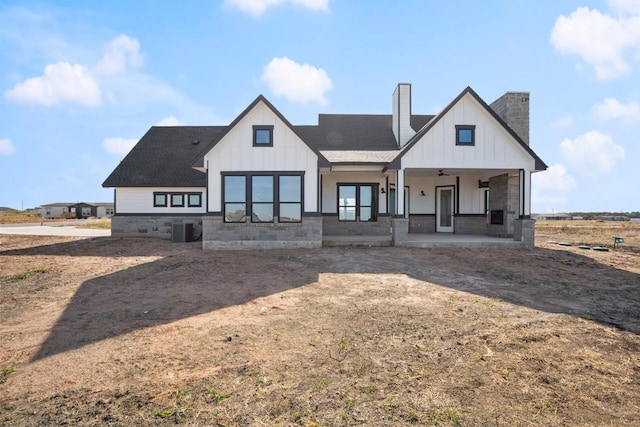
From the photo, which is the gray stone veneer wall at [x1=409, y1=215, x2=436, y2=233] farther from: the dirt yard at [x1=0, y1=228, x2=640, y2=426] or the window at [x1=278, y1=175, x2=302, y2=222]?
the dirt yard at [x1=0, y1=228, x2=640, y2=426]

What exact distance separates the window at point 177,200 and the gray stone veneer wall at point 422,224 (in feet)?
45.8

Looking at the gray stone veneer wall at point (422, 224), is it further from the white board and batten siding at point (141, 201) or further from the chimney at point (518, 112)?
the white board and batten siding at point (141, 201)

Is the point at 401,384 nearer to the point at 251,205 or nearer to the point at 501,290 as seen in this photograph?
the point at 501,290

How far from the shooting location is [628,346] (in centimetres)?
478

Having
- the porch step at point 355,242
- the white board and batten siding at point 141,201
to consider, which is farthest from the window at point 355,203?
the white board and batten siding at point 141,201

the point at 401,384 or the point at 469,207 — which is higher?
the point at 469,207

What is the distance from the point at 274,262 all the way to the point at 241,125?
251 inches

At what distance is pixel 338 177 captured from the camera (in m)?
18.2

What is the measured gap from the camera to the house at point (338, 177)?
46.5 feet

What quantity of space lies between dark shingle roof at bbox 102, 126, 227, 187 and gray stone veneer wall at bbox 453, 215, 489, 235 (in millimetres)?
15225

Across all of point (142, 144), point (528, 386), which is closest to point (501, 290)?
point (528, 386)

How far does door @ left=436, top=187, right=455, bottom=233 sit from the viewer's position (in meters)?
19.4

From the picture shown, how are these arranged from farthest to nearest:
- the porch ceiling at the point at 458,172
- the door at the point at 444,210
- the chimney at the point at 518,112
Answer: the door at the point at 444,210
the chimney at the point at 518,112
the porch ceiling at the point at 458,172

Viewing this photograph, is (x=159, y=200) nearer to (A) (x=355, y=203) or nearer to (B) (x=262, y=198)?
(B) (x=262, y=198)
